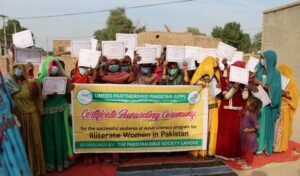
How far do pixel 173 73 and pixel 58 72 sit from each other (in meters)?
1.88

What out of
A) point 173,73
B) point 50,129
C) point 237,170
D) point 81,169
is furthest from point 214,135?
point 50,129

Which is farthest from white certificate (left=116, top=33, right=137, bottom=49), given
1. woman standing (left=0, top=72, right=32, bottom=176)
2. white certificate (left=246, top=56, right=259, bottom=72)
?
woman standing (left=0, top=72, right=32, bottom=176)

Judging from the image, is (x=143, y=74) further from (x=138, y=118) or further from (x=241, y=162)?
(x=241, y=162)

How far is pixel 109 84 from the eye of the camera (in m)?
4.15

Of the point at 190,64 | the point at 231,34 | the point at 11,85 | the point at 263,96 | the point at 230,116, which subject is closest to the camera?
the point at 11,85

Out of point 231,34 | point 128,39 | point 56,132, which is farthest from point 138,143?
point 231,34

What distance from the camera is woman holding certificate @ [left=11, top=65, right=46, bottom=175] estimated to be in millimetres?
3488

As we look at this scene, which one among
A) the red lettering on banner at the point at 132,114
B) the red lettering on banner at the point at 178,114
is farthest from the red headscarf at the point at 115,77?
the red lettering on banner at the point at 178,114

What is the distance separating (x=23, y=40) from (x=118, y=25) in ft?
145

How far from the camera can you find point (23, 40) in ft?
11.3

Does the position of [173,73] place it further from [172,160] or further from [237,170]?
[237,170]

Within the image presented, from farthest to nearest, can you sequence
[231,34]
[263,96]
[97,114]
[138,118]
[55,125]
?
1. [231,34]
2. [263,96]
3. [138,118]
4. [97,114]
5. [55,125]

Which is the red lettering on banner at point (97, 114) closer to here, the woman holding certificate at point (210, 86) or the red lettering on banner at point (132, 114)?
the red lettering on banner at point (132, 114)

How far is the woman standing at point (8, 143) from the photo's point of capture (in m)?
2.71
